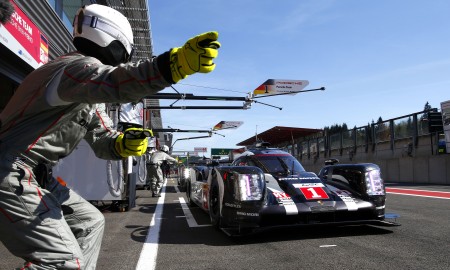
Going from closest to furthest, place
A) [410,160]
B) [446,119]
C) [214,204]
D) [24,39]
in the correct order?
1. [214,204]
2. [24,39]
3. [446,119]
4. [410,160]

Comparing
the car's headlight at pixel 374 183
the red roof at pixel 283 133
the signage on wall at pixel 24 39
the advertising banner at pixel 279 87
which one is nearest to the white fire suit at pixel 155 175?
the signage on wall at pixel 24 39

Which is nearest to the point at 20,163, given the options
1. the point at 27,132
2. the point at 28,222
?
the point at 27,132

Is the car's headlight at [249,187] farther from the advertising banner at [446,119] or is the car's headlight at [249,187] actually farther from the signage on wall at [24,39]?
the advertising banner at [446,119]

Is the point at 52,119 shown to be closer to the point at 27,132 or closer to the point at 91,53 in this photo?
the point at 27,132

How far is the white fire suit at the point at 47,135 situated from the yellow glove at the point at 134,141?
1.10 feet

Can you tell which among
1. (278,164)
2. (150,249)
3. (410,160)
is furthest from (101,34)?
(410,160)

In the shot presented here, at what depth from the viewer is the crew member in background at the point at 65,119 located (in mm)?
1497

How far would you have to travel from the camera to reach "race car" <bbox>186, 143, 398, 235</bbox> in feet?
14.7

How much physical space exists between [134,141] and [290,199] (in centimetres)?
299

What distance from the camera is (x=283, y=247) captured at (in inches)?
161

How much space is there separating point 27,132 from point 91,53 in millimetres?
535

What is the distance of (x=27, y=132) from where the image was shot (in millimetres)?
1767

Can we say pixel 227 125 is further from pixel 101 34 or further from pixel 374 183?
pixel 101 34

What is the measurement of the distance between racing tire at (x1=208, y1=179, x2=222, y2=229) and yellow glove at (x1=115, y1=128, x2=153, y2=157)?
2734 millimetres
